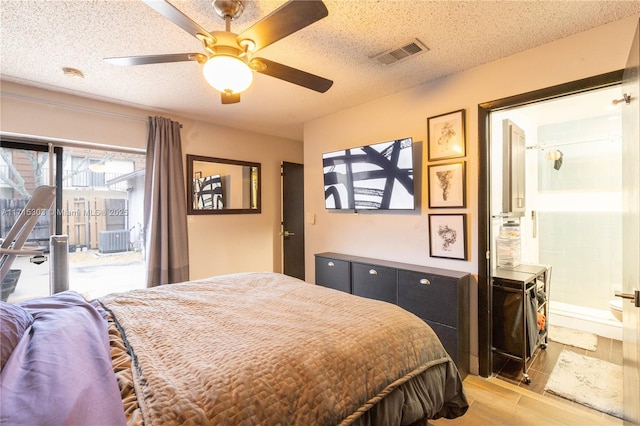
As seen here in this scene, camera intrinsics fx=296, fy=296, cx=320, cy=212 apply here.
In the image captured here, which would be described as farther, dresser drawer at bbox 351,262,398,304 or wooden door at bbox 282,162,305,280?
wooden door at bbox 282,162,305,280

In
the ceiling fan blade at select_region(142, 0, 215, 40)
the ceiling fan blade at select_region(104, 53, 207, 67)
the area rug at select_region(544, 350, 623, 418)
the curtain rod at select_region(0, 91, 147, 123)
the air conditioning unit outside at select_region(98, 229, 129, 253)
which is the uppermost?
the curtain rod at select_region(0, 91, 147, 123)

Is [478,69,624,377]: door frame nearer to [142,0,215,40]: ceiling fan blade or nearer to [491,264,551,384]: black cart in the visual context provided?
[491,264,551,384]: black cart

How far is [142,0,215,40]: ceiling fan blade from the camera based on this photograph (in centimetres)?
125

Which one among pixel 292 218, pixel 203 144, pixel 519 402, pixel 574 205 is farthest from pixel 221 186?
pixel 574 205

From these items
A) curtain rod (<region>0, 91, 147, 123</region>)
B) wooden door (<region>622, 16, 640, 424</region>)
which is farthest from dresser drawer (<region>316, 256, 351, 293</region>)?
curtain rod (<region>0, 91, 147, 123</region>)

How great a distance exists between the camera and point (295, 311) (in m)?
1.62

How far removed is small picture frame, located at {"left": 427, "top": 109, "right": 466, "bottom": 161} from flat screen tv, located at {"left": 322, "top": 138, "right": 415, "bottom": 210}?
0.21 metres

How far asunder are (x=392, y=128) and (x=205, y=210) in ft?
8.08

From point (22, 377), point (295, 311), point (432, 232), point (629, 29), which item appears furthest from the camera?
point (432, 232)

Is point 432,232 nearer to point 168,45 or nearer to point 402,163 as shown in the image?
point 402,163

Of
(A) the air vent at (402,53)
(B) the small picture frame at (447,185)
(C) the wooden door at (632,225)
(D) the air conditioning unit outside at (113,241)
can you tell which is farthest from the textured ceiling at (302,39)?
(D) the air conditioning unit outside at (113,241)

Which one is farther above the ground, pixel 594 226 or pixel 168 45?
pixel 168 45

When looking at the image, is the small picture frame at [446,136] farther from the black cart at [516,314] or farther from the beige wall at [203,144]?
the beige wall at [203,144]

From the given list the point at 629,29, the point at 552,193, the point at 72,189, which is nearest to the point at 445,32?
the point at 629,29
